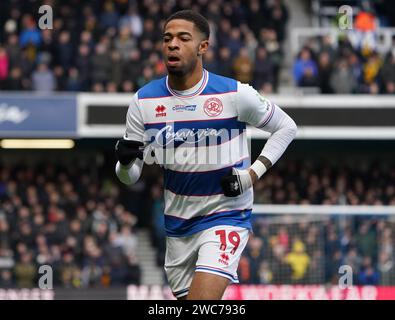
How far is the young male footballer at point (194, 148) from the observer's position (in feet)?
29.5

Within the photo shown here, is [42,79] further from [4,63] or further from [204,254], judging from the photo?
[204,254]

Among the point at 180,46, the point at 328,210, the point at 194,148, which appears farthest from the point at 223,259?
the point at 328,210

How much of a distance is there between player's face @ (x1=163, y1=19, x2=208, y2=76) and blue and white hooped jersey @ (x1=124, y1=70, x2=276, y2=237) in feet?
0.80

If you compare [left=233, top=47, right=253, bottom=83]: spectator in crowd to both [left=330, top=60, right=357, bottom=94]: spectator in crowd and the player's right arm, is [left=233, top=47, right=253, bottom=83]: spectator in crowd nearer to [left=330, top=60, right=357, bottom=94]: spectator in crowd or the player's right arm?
[left=330, top=60, right=357, bottom=94]: spectator in crowd

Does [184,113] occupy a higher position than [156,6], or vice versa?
[156,6]

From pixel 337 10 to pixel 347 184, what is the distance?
4.98 metres

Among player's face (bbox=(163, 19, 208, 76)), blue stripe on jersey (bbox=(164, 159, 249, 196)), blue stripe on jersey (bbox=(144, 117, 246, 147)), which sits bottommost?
blue stripe on jersey (bbox=(164, 159, 249, 196))

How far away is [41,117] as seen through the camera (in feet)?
76.7

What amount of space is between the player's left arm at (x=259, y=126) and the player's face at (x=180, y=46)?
46 cm

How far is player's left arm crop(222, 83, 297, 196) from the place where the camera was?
886 cm

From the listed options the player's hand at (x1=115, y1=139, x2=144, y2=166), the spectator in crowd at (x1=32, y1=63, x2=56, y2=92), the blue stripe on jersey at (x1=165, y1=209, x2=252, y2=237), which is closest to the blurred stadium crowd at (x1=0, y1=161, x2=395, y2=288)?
the spectator in crowd at (x1=32, y1=63, x2=56, y2=92)

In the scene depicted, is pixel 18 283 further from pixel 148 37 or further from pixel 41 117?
pixel 148 37

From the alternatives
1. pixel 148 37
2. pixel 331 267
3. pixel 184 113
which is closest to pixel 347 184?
pixel 148 37

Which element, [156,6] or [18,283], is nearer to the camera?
[18,283]
